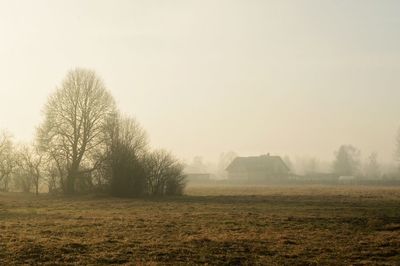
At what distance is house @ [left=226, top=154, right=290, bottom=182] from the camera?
121m

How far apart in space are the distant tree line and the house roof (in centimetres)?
7485

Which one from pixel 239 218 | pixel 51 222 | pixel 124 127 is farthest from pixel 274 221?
pixel 124 127

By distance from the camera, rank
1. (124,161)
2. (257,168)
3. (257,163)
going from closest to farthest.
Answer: (124,161), (257,168), (257,163)

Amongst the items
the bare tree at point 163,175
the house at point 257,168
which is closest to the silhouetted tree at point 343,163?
the house at point 257,168

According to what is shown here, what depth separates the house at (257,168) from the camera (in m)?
121

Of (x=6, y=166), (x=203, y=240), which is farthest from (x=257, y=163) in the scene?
(x=203, y=240)

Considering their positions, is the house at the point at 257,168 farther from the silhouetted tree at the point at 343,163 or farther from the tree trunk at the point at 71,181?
the tree trunk at the point at 71,181

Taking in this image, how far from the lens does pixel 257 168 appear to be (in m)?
126

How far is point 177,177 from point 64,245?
36170 millimetres

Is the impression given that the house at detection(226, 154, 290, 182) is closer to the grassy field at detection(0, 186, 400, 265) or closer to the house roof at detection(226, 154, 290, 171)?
the house roof at detection(226, 154, 290, 171)

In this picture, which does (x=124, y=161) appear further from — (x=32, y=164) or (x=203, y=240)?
(x=203, y=240)

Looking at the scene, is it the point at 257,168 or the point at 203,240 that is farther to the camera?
the point at 257,168

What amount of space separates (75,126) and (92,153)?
3.86m

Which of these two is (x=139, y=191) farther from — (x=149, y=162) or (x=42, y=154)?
(x=42, y=154)
